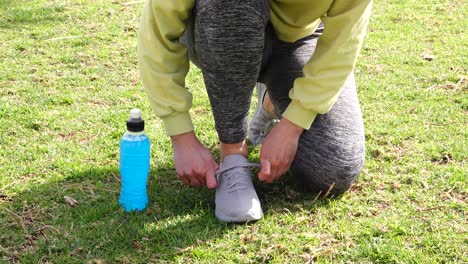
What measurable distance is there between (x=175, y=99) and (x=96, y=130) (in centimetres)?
89

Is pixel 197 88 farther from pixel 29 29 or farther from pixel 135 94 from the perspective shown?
pixel 29 29

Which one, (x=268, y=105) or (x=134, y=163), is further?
(x=268, y=105)

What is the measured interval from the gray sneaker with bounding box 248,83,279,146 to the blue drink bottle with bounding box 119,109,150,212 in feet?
2.46

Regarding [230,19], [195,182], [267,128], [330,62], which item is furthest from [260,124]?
[230,19]

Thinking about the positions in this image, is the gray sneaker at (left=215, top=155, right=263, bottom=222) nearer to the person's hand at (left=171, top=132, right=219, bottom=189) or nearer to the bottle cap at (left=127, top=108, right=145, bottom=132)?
the person's hand at (left=171, top=132, right=219, bottom=189)

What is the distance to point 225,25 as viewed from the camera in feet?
7.65

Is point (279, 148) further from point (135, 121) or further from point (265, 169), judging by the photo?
point (135, 121)

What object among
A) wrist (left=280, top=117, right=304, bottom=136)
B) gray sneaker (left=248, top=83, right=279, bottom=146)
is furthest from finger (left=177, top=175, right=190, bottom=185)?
gray sneaker (left=248, top=83, right=279, bottom=146)

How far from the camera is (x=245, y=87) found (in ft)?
8.16

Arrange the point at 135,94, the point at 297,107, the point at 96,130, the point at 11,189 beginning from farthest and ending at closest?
the point at 135,94 < the point at 96,130 < the point at 11,189 < the point at 297,107

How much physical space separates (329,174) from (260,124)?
2.10 feet

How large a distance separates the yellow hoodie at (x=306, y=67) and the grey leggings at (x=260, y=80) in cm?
9

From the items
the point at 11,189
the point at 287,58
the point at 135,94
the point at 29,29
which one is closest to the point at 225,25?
the point at 287,58

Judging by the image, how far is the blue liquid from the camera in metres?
2.46
